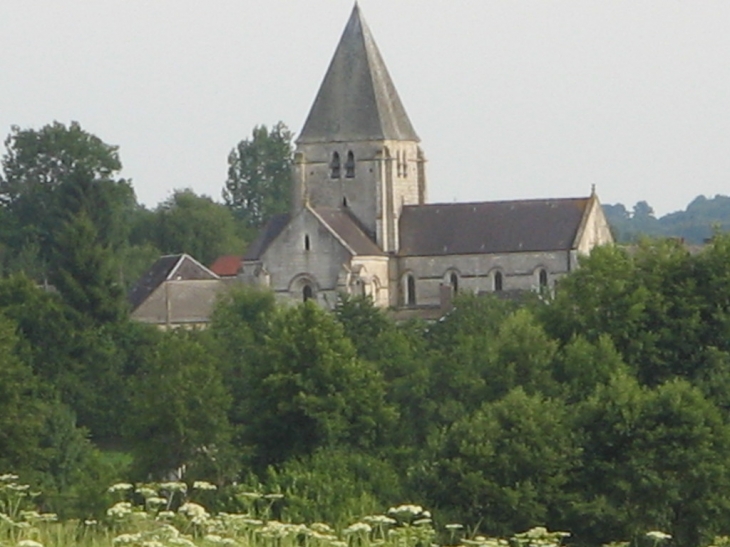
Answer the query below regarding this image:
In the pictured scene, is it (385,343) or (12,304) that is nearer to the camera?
(385,343)

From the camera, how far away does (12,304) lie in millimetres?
71438

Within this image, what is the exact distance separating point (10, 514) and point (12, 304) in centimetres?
5587

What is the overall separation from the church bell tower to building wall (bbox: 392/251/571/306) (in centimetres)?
122

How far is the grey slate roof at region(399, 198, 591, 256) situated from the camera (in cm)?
8312

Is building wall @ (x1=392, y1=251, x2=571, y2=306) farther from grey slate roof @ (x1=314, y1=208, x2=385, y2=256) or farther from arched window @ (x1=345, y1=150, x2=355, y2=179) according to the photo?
arched window @ (x1=345, y1=150, x2=355, y2=179)

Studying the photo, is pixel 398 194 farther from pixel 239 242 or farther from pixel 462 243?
pixel 239 242

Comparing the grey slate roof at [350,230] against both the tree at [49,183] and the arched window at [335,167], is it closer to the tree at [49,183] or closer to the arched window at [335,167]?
the arched window at [335,167]

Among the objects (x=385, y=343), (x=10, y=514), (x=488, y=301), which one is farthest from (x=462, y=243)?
(x=10, y=514)

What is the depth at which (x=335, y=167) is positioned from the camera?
275ft

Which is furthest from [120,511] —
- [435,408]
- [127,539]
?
[435,408]

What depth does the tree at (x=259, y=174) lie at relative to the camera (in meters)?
130

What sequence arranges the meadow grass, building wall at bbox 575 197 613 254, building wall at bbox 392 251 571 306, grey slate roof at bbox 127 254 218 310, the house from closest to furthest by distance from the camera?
the meadow grass < building wall at bbox 575 197 613 254 < building wall at bbox 392 251 571 306 < the house < grey slate roof at bbox 127 254 218 310

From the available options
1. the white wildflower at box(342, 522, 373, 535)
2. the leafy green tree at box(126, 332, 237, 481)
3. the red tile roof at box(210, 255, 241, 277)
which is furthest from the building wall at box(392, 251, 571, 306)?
the white wildflower at box(342, 522, 373, 535)

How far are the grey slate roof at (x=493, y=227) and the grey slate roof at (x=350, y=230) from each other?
143 cm
